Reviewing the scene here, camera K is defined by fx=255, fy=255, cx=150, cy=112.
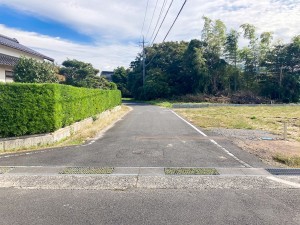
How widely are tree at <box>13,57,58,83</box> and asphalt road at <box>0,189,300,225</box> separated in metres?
11.2

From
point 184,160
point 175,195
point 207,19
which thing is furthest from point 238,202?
point 207,19

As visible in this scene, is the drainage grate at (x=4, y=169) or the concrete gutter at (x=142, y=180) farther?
the drainage grate at (x=4, y=169)

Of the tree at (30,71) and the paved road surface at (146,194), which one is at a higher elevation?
the tree at (30,71)

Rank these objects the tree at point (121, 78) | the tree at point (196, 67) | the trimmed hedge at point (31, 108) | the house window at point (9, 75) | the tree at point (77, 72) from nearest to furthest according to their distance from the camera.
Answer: the trimmed hedge at point (31, 108) → the house window at point (9, 75) → the tree at point (77, 72) → the tree at point (196, 67) → the tree at point (121, 78)

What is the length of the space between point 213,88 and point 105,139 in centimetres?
3819

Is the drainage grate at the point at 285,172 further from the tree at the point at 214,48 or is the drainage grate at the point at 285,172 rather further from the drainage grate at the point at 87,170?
the tree at the point at 214,48

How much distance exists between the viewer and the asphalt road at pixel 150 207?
11.6ft

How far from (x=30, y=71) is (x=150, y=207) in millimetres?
13018

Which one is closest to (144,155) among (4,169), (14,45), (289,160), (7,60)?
(4,169)

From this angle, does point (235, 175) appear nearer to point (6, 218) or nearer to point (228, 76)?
point (6, 218)

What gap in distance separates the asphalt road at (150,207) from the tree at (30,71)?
11229 millimetres

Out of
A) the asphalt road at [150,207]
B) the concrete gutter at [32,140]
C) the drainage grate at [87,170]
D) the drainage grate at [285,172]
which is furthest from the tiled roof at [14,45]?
the drainage grate at [285,172]

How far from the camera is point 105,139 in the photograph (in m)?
9.75

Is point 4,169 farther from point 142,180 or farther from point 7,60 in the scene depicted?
point 7,60
